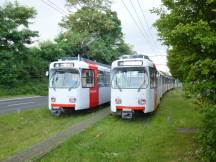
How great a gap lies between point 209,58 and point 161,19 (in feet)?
7.21

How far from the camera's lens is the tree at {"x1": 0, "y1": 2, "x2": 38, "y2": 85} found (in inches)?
1639

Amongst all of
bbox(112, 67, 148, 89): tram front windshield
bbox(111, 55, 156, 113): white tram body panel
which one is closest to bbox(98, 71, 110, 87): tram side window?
bbox(112, 67, 148, 89): tram front windshield

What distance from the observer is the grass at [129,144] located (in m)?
10.7

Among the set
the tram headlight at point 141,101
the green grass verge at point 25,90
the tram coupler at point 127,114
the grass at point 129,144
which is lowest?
the grass at point 129,144

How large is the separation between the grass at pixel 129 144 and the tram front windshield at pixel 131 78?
2.33m

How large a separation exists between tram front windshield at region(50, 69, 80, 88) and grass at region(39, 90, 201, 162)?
398 cm

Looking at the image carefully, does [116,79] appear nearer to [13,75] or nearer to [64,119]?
[64,119]

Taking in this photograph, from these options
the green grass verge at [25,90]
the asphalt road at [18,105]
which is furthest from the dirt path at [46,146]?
the green grass verge at [25,90]

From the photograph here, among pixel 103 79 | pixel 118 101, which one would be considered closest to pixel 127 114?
pixel 118 101

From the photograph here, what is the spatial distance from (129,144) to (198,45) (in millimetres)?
4494

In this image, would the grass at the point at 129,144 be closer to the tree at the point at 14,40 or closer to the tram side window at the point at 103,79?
the tram side window at the point at 103,79

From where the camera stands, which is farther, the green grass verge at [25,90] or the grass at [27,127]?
the green grass verge at [25,90]

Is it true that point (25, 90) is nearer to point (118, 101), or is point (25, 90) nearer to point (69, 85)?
point (69, 85)

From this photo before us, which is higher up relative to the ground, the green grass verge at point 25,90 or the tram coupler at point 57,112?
the green grass verge at point 25,90
